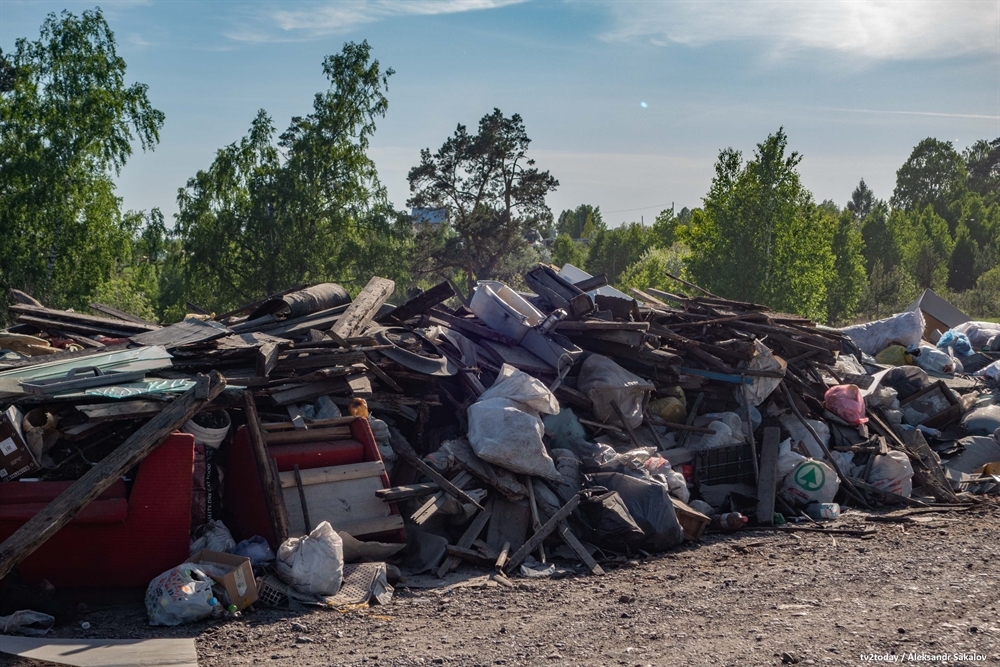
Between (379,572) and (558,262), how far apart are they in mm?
53807

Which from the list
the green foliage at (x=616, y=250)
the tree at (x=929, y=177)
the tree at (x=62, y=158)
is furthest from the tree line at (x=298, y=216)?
the tree at (x=929, y=177)

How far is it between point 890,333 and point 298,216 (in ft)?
57.5

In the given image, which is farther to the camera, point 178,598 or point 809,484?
point 809,484

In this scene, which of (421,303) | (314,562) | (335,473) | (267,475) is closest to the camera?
(314,562)

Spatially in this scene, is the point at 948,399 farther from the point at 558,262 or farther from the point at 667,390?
the point at 558,262

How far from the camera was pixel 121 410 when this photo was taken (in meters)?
5.75

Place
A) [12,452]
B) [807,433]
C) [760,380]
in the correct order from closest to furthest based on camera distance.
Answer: [12,452] < [807,433] < [760,380]

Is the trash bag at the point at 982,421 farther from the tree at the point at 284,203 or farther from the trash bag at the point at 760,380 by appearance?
the tree at the point at 284,203

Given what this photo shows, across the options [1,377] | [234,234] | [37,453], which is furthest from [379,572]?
[234,234]

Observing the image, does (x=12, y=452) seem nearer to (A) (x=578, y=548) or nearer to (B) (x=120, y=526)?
(B) (x=120, y=526)

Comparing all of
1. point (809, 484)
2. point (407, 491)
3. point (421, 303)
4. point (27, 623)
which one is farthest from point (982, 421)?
point (27, 623)

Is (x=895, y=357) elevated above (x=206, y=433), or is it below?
above

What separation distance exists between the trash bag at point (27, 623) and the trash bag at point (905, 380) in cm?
968

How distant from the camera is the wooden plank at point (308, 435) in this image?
6352 millimetres
